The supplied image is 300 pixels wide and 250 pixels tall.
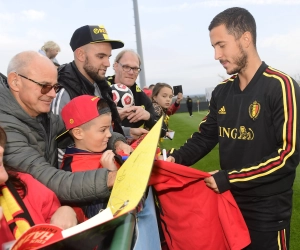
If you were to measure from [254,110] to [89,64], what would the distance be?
1.53 metres

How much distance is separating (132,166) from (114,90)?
2393 millimetres

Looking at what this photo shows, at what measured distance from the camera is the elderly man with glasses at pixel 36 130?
1.71 m

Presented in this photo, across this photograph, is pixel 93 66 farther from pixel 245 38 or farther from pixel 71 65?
pixel 245 38

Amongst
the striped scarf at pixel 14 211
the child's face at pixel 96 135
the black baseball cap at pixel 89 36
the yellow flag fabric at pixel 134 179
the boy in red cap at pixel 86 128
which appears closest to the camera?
the yellow flag fabric at pixel 134 179

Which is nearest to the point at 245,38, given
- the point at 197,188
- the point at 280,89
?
the point at 280,89

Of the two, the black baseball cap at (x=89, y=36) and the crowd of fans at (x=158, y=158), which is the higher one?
the black baseball cap at (x=89, y=36)

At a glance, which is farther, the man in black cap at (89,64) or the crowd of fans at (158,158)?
the man in black cap at (89,64)

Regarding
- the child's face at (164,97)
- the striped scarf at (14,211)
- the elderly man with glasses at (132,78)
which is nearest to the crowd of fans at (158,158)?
the striped scarf at (14,211)

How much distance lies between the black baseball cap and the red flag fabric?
1.52 meters

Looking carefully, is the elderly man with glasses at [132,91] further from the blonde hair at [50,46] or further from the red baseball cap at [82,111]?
the blonde hair at [50,46]

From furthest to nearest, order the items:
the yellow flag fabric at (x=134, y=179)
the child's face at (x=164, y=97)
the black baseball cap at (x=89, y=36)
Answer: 1. the child's face at (x=164, y=97)
2. the black baseball cap at (x=89, y=36)
3. the yellow flag fabric at (x=134, y=179)

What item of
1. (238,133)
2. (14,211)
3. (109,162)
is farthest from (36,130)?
(238,133)

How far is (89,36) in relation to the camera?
2.89 meters

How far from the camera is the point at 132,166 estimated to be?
4.39 ft
